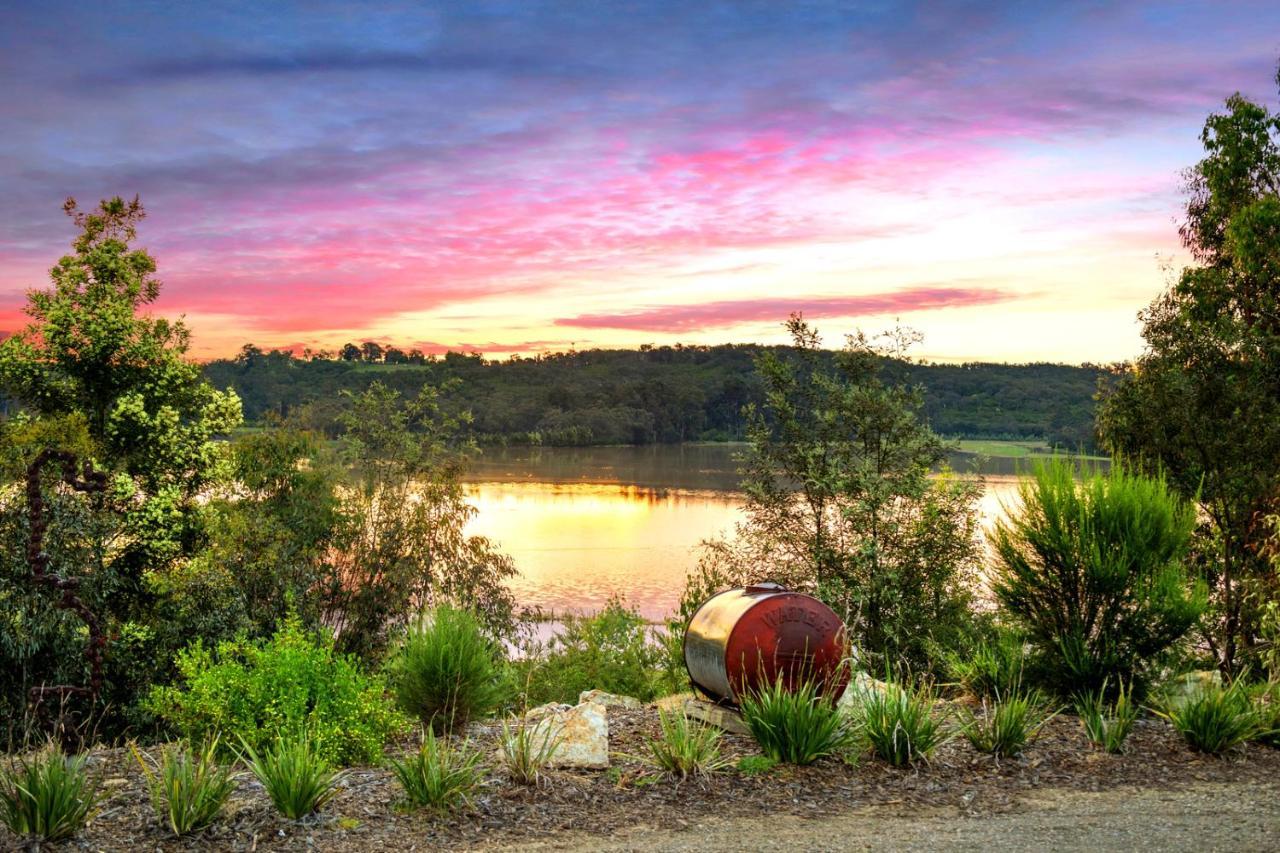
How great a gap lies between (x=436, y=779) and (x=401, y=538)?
723 inches

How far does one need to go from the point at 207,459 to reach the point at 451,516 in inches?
318

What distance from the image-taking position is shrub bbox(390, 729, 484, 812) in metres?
6.02

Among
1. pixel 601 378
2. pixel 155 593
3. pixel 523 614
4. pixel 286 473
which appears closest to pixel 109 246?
pixel 155 593

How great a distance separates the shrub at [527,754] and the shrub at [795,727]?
4.73ft

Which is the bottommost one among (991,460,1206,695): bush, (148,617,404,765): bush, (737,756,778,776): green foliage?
(737,756,778,776): green foliage

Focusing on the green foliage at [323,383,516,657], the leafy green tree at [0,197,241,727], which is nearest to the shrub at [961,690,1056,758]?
the leafy green tree at [0,197,241,727]

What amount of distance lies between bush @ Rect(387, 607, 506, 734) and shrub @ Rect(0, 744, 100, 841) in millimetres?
2419

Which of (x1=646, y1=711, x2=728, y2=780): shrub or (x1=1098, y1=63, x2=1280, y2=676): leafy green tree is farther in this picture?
(x1=1098, y1=63, x2=1280, y2=676): leafy green tree

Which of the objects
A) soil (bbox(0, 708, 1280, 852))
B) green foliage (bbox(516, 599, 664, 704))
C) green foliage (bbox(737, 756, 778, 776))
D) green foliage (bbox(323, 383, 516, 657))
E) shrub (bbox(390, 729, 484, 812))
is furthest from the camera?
green foliage (bbox(323, 383, 516, 657))

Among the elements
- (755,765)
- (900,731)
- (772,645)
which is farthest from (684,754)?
(900,731)

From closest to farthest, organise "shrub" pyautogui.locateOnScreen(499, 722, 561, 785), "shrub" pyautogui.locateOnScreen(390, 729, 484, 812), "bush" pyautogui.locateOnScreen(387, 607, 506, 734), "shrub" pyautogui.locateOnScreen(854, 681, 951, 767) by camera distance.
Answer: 1. "shrub" pyautogui.locateOnScreen(390, 729, 484, 812)
2. "shrub" pyautogui.locateOnScreen(499, 722, 561, 785)
3. "shrub" pyautogui.locateOnScreen(854, 681, 951, 767)
4. "bush" pyautogui.locateOnScreen(387, 607, 506, 734)

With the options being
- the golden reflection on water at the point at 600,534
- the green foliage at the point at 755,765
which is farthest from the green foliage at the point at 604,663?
the green foliage at the point at 755,765

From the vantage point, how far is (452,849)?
5543mm

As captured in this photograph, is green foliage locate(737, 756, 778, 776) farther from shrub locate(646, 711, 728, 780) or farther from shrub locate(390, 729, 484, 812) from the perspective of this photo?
shrub locate(390, 729, 484, 812)
